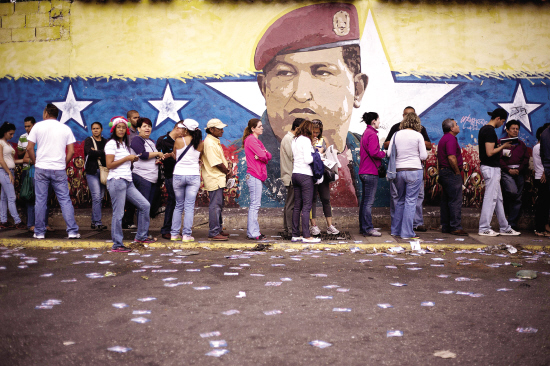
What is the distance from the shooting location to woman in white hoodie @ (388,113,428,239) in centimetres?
768

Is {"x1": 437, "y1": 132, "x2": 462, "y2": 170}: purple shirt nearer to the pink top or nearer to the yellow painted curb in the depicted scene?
the yellow painted curb

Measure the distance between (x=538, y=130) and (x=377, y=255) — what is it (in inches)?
180

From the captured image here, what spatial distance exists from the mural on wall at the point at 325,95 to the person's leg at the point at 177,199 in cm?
258

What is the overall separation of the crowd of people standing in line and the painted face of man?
208cm

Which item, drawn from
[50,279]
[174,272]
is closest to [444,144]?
[174,272]

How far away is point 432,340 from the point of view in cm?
348

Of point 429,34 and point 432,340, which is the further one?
point 429,34

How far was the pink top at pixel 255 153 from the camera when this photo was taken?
25.0 feet

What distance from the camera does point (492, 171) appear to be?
7.98 metres

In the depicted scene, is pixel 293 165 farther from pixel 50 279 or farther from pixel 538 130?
pixel 538 130

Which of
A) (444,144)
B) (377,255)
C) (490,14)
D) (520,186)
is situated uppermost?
(490,14)

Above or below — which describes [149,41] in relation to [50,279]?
above

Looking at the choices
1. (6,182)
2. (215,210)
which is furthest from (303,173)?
(6,182)

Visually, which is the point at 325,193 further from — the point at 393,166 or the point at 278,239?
the point at 393,166
